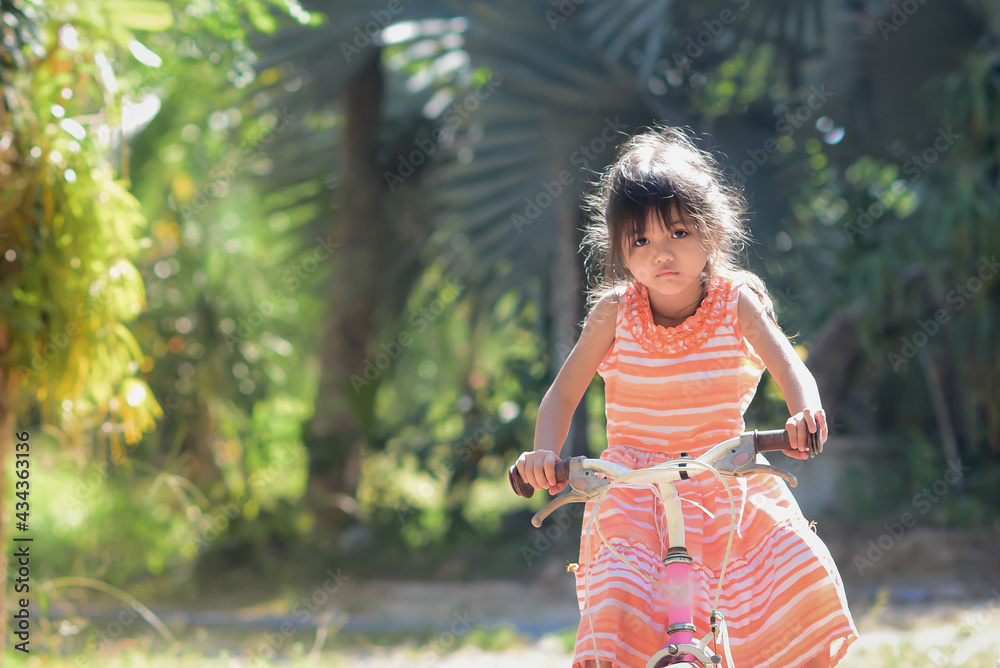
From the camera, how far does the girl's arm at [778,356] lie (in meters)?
1.66

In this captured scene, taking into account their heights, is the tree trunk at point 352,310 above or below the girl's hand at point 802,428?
above

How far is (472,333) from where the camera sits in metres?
7.65

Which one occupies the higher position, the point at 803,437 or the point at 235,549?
the point at 235,549

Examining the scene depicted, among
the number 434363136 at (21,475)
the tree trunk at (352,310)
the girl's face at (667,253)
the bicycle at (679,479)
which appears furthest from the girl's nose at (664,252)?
the tree trunk at (352,310)

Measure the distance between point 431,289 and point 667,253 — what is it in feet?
20.0

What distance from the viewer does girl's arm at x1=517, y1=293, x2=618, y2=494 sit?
1820 mm

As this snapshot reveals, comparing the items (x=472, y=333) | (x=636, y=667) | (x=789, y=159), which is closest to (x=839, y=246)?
(x=789, y=159)

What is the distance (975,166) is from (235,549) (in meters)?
5.81

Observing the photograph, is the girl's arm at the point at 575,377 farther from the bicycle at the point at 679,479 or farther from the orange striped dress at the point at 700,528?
the bicycle at the point at 679,479

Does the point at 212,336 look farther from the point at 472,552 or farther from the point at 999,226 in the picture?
the point at 999,226

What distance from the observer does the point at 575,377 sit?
1.87 meters

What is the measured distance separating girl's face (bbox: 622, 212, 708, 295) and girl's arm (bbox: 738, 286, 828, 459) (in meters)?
0.14

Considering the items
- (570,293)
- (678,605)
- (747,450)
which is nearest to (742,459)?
(747,450)

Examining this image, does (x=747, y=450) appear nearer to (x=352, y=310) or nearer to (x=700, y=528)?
(x=700, y=528)
